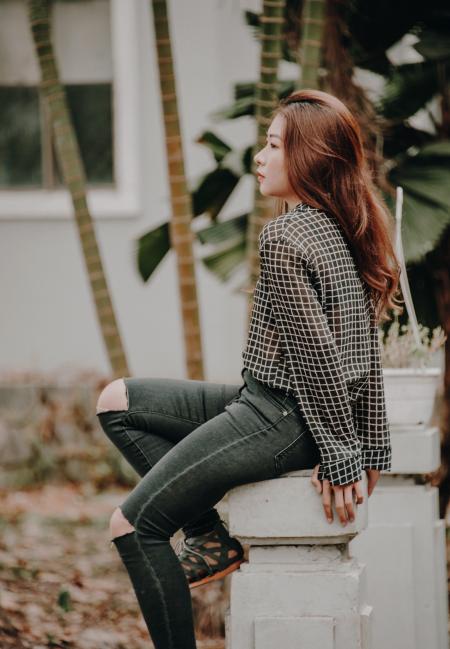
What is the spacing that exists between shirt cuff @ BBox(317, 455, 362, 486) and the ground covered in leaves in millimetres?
1976

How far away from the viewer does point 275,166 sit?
332 centimetres

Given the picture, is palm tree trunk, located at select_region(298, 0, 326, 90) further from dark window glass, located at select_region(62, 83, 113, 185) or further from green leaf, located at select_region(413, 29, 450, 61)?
dark window glass, located at select_region(62, 83, 113, 185)

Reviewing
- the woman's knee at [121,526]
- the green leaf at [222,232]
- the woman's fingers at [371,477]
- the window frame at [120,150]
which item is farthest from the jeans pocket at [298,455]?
the window frame at [120,150]

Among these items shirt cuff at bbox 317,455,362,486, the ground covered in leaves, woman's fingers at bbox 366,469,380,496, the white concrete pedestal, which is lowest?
the ground covered in leaves

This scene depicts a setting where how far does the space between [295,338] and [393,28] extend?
2921 mm

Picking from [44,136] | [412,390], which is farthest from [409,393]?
[44,136]

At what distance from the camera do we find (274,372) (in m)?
3.22

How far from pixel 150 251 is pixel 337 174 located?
7.72ft

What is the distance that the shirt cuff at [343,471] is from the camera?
10.3 ft

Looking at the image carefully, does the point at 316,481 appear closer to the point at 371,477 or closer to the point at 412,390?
the point at 371,477

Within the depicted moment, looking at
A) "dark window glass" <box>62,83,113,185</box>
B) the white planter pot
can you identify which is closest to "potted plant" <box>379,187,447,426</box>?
the white planter pot

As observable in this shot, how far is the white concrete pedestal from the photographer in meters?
3.29

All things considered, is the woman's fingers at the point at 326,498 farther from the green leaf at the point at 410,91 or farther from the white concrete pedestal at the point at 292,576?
the green leaf at the point at 410,91

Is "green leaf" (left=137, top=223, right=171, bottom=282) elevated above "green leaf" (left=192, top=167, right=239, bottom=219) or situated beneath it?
situated beneath
